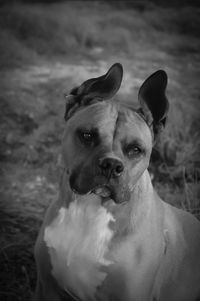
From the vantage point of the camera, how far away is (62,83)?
229 inches

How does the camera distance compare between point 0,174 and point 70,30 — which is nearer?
point 0,174

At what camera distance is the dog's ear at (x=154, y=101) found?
2645mm

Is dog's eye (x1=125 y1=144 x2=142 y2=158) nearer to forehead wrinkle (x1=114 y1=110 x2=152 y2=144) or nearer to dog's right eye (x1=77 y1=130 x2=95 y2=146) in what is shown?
forehead wrinkle (x1=114 y1=110 x2=152 y2=144)

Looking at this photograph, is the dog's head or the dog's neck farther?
the dog's neck

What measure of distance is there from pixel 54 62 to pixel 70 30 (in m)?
0.72

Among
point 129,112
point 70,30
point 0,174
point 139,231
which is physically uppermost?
point 129,112

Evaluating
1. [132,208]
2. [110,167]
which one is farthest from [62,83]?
[110,167]

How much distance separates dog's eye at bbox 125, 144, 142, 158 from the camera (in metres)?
2.58

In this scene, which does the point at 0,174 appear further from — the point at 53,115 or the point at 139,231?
the point at 139,231

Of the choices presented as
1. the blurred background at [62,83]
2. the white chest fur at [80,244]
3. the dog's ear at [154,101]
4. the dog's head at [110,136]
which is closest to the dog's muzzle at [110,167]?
the dog's head at [110,136]

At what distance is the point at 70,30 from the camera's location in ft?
22.3

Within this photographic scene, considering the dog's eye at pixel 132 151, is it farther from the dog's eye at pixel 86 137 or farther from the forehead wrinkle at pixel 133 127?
the dog's eye at pixel 86 137

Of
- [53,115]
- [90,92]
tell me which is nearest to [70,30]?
[53,115]

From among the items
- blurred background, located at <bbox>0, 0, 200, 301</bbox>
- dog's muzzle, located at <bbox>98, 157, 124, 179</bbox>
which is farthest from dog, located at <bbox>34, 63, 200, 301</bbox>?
blurred background, located at <bbox>0, 0, 200, 301</bbox>
